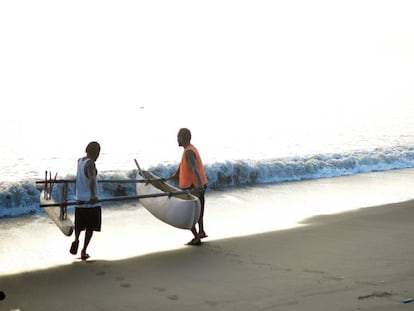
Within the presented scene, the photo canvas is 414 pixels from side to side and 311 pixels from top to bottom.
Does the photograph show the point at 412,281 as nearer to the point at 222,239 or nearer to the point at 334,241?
the point at 334,241

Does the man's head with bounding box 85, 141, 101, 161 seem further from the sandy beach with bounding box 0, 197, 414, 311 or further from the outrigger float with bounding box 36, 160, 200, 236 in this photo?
the sandy beach with bounding box 0, 197, 414, 311

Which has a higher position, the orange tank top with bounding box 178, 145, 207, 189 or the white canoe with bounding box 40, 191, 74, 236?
the orange tank top with bounding box 178, 145, 207, 189

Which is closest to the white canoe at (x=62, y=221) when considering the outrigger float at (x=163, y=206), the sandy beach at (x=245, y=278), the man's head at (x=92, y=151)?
the outrigger float at (x=163, y=206)

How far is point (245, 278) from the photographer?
6.57 metres

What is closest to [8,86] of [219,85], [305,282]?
[219,85]

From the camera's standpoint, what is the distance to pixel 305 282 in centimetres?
626

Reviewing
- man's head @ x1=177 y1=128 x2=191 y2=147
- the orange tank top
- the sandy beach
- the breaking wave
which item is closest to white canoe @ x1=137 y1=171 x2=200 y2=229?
the orange tank top

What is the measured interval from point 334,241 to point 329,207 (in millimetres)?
3567

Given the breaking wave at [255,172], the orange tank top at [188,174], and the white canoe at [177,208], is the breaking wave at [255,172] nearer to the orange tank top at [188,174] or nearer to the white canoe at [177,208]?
the white canoe at [177,208]

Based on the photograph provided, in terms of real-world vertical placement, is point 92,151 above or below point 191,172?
above

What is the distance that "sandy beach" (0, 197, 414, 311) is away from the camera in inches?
225

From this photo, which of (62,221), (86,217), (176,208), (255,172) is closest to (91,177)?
(86,217)

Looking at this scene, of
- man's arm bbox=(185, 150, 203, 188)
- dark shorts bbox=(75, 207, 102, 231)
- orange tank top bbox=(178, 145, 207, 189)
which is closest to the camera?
dark shorts bbox=(75, 207, 102, 231)

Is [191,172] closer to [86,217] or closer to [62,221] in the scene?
[86,217]
